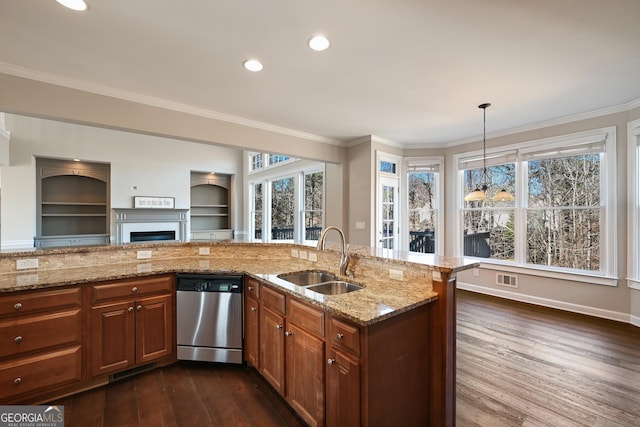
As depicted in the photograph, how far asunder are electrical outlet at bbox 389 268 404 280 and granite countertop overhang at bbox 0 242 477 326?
3cm

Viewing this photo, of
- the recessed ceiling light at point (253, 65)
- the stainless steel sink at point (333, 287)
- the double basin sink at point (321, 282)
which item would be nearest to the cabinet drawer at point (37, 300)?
the double basin sink at point (321, 282)

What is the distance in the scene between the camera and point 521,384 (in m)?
2.26

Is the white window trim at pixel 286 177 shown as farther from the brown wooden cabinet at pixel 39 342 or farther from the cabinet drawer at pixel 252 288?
the brown wooden cabinet at pixel 39 342

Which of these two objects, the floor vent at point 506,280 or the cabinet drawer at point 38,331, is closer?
the cabinet drawer at point 38,331

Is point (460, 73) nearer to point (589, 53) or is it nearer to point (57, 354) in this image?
point (589, 53)

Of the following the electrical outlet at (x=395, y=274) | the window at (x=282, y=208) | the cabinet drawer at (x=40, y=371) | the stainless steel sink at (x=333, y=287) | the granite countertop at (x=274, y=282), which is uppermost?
the window at (x=282, y=208)

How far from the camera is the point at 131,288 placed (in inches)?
92.6

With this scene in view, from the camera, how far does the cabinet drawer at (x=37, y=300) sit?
1.89 metres

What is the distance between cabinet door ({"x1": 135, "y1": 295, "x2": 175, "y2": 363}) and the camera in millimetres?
2391

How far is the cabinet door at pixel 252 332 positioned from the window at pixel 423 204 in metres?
4.01

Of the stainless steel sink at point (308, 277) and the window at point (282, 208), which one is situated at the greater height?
the window at point (282, 208)

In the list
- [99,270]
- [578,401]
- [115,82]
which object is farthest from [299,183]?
[578,401]

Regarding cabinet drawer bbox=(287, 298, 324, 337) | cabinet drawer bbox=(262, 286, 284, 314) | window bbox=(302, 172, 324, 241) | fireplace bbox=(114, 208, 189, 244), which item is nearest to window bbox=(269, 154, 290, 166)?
window bbox=(302, 172, 324, 241)

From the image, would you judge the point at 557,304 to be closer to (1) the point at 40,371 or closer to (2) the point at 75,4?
(1) the point at 40,371
